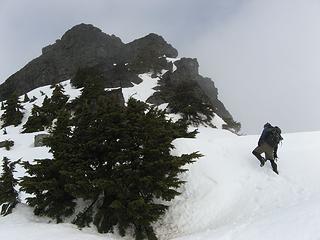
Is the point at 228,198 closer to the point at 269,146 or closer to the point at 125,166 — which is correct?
the point at 269,146

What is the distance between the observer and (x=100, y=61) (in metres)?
96.3

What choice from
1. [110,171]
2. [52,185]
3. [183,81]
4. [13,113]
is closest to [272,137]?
[110,171]

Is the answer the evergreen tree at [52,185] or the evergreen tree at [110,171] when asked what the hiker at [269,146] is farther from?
the evergreen tree at [52,185]

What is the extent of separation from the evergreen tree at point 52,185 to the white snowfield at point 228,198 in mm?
494

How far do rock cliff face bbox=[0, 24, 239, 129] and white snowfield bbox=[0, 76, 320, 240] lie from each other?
63.8 meters

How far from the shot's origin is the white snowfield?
13548 mm

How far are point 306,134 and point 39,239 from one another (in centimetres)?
1290

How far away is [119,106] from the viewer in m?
17.4

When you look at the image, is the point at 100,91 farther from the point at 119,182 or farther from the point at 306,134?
the point at 119,182

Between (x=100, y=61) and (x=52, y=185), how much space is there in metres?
82.3

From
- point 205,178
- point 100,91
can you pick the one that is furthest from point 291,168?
point 100,91

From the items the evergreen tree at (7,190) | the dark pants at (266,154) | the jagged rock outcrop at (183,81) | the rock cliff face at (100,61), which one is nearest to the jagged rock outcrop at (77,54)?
the rock cliff face at (100,61)

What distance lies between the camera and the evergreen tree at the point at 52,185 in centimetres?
1587

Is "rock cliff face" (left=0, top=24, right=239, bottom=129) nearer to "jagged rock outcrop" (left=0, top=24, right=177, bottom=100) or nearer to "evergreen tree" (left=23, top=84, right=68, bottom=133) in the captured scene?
"jagged rock outcrop" (left=0, top=24, right=177, bottom=100)
